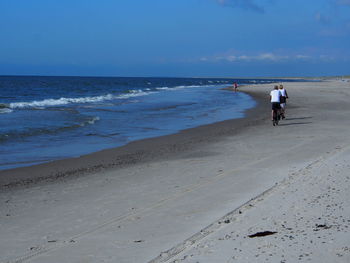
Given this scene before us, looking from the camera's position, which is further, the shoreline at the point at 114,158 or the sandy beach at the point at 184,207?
the shoreline at the point at 114,158

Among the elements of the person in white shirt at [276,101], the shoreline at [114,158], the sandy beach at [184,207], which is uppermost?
the person in white shirt at [276,101]

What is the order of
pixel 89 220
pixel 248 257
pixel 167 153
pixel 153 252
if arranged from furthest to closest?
1. pixel 167 153
2. pixel 89 220
3. pixel 153 252
4. pixel 248 257

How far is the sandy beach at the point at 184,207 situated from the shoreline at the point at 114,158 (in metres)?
0.05

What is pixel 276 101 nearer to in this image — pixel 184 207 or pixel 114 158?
pixel 114 158

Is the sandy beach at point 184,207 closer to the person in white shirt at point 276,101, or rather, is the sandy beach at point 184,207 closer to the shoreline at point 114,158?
the shoreline at point 114,158

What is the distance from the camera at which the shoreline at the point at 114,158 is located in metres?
9.78

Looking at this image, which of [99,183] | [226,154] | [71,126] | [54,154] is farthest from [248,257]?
[71,126]

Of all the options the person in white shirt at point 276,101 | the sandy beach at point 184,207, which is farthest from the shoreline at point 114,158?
the person in white shirt at point 276,101

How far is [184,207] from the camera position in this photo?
20.8 ft

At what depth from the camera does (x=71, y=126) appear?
64.3 feet

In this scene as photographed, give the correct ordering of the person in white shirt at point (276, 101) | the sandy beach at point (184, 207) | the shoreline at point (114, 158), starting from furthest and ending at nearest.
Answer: the person in white shirt at point (276, 101), the shoreline at point (114, 158), the sandy beach at point (184, 207)

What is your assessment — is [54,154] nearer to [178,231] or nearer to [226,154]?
[226,154]

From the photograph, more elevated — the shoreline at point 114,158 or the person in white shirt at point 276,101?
the person in white shirt at point 276,101

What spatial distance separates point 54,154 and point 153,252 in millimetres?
8577
